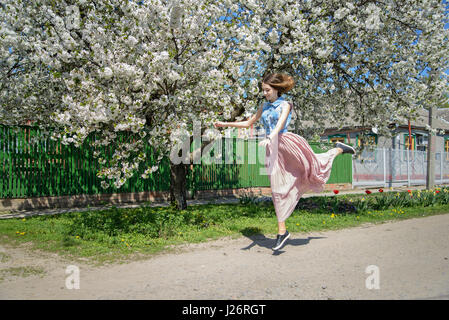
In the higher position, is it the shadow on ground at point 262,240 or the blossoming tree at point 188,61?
the blossoming tree at point 188,61

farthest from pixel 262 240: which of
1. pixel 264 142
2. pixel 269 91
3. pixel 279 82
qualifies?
pixel 279 82

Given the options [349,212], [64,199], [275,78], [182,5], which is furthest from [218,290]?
[64,199]

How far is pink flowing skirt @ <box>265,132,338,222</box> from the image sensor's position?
532cm

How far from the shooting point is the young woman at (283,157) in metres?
5.26

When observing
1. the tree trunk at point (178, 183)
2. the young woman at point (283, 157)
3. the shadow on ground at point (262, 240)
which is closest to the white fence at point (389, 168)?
the tree trunk at point (178, 183)

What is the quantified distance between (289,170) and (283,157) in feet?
0.79

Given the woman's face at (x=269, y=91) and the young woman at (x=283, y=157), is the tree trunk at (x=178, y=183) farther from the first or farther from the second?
the woman's face at (x=269, y=91)

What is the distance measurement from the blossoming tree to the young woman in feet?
4.20

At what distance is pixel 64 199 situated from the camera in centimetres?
1075

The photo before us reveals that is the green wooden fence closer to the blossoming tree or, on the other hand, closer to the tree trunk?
the tree trunk

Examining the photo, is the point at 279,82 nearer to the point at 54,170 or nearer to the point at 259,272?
the point at 259,272

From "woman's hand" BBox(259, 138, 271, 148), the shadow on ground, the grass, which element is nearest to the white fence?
the grass

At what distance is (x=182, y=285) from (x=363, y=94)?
7.48 meters

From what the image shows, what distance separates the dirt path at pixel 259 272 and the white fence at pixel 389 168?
13.7 meters
